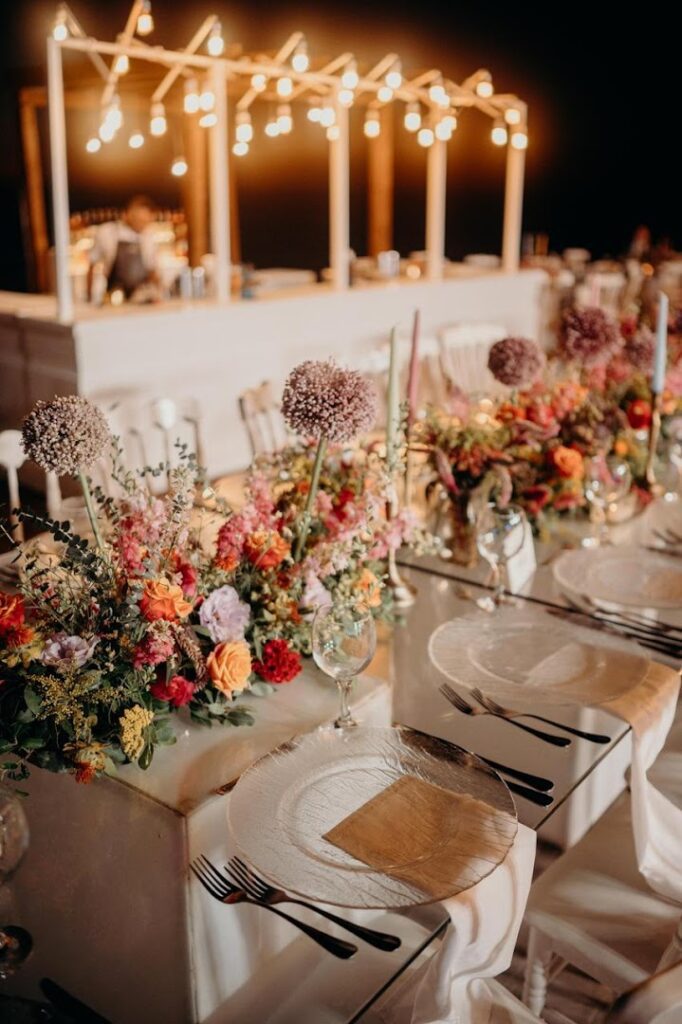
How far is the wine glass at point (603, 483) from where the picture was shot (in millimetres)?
2342

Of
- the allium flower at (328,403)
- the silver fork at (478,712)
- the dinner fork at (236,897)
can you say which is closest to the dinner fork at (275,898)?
the dinner fork at (236,897)

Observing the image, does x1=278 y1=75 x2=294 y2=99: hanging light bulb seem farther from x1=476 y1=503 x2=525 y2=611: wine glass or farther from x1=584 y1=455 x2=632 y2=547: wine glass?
x1=476 y1=503 x2=525 y2=611: wine glass

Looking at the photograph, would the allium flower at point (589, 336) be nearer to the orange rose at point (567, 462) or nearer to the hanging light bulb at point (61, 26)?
the orange rose at point (567, 462)

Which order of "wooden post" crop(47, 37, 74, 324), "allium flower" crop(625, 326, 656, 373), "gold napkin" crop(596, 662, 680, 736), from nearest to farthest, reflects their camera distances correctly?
"gold napkin" crop(596, 662, 680, 736)
"allium flower" crop(625, 326, 656, 373)
"wooden post" crop(47, 37, 74, 324)

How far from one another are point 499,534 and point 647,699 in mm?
497

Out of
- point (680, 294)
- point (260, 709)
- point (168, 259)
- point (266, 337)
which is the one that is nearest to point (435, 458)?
point (260, 709)

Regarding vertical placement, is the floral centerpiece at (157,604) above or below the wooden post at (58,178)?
below

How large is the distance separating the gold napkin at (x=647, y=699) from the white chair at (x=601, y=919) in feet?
0.99

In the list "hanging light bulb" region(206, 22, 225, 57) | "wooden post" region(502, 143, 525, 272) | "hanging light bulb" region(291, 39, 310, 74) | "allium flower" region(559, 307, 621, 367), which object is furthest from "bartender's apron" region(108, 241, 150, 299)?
"wooden post" region(502, 143, 525, 272)

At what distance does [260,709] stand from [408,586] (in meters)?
0.60

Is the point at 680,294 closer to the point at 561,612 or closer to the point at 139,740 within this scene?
the point at 561,612

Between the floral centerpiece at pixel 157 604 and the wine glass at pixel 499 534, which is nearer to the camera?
the floral centerpiece at pixel 157 604

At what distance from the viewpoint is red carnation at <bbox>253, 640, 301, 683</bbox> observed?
152 cm

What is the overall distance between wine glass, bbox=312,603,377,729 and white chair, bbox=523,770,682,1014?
53 cm
